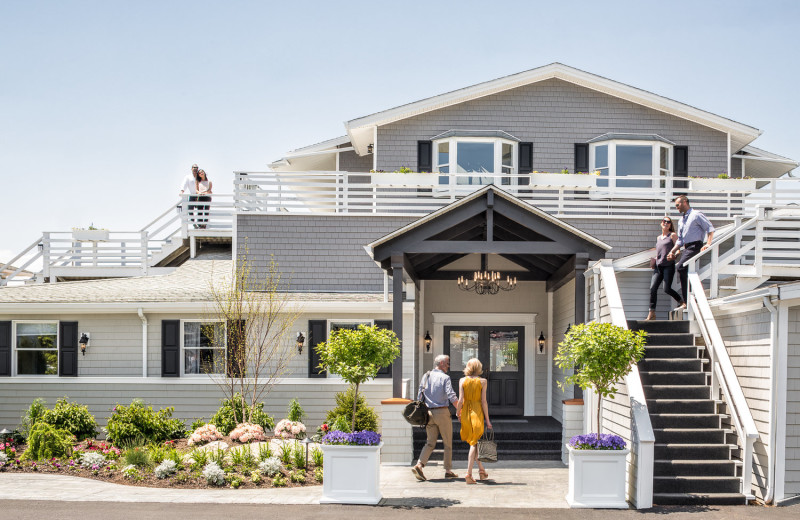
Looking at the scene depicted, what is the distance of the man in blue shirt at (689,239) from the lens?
12.5 m

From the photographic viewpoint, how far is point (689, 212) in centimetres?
1277

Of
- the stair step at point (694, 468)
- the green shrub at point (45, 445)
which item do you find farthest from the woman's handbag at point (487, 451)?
the green shrub at point (45, 445)

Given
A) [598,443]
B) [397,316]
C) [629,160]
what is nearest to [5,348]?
[397,316]

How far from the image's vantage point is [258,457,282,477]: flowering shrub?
1135cm

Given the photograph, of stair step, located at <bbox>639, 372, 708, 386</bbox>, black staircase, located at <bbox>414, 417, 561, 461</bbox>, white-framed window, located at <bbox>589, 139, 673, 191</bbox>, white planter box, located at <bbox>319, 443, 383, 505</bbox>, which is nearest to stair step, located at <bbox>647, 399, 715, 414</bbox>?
stair step, located at <bbox>639, 372, 708, 386</bbox>

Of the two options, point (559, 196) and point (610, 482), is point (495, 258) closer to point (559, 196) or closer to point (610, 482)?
point (559, 196)

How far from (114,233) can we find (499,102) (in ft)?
33.8

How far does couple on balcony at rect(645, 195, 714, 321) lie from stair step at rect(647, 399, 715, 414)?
197 centimetres

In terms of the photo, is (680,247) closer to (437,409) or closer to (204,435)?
(437,409)

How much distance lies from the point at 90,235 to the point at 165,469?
11.2 m

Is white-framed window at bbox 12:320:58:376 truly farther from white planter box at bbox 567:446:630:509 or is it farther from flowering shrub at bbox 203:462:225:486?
white planter box at bbox 567:446:630:509

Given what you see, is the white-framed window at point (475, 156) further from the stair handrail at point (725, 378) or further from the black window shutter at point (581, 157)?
the stair handrail at point (725, 378)

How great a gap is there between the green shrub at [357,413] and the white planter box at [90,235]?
920 cm

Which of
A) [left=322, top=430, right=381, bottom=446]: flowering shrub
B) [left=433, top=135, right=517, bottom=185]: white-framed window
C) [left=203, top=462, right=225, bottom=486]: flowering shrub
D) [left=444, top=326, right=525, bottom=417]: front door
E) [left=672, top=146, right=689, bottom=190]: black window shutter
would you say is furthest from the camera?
[left=672, top=146, right=689, bottom=190]: black window shutter
